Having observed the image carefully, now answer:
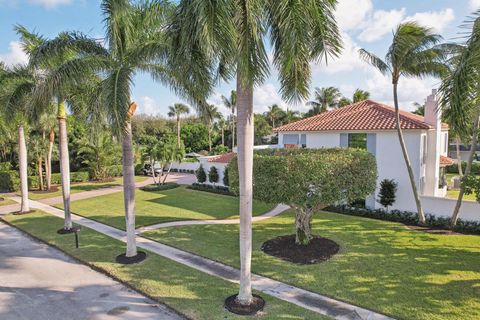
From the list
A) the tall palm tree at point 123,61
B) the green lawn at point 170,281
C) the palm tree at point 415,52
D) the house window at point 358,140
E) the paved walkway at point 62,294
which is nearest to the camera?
the green lawn at point 170,281

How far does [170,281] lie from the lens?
391 inches

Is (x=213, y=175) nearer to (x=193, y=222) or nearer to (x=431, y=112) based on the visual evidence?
(x=193, y=222)

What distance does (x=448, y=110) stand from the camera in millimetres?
6605

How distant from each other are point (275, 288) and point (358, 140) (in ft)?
41.9

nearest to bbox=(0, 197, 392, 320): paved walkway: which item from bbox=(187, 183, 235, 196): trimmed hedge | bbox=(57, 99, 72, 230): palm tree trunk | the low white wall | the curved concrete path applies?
Answer: the curved concrete path

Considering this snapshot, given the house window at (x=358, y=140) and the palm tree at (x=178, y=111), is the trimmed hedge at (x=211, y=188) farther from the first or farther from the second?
the palm tree at (x=178, y=111)

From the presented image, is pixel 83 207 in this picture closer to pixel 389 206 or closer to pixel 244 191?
pixel 244 191

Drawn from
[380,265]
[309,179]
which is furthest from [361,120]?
[380,265]

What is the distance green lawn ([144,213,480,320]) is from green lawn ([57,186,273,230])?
2.81 m

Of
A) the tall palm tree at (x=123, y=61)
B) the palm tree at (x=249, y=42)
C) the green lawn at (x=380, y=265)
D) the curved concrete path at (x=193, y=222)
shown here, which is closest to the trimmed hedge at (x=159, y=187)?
the curved concrete path at (x=193, y=222)

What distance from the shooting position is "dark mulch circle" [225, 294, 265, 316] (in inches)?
317

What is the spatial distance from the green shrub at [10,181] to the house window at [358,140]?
95.6ft

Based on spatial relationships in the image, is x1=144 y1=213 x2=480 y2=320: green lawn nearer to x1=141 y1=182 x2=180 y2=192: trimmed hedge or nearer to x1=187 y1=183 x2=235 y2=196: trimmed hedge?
x1=187 y1=183 x2=235 y2=196: trimmed hedge

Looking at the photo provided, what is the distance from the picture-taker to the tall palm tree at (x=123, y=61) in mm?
9953
